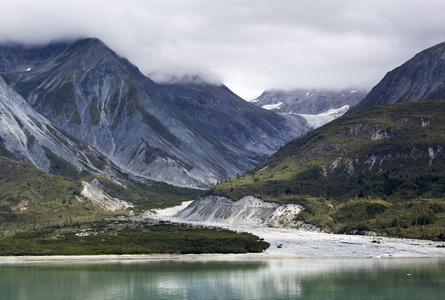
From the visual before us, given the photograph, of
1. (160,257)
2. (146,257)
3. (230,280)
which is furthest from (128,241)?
(230,280)

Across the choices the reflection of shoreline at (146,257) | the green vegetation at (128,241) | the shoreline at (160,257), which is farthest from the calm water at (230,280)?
the green vegetation at (128,241)

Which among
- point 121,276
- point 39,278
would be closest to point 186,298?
point 121,276

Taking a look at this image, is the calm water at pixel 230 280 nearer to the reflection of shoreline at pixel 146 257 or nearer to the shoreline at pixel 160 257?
the shoreline at pixel 160 257

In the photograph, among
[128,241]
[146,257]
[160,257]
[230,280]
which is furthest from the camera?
[128,241]

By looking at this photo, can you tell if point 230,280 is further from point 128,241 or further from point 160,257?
point 128,241

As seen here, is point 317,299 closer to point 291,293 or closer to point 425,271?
point 291,293

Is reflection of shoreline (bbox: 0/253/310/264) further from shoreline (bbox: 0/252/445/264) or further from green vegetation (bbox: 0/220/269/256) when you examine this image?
green vegetation (bbox: 0/220/269/256)
